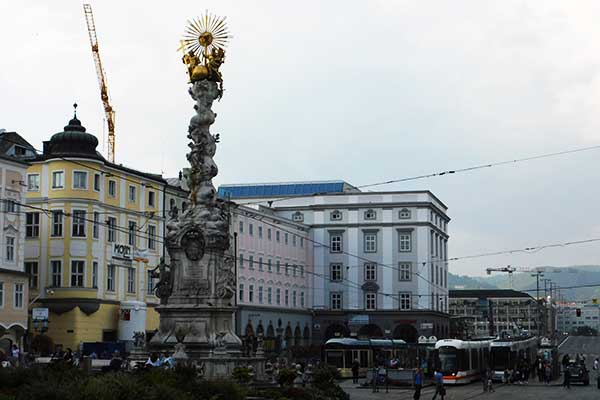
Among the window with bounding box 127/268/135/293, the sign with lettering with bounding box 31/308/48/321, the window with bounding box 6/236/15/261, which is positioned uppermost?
the window with bounding box 6/236/15/261

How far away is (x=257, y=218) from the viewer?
9488 centimetres

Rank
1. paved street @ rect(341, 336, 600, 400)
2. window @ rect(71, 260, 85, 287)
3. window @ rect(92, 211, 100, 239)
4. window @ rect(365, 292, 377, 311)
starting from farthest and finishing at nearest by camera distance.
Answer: window @ rect(365, 292, 377, 311)
window @ rect(92, 211, 100, 239)
window @ rect(71, 260, 85, 287)
paved street @ rect(341, 336, 600, 400)

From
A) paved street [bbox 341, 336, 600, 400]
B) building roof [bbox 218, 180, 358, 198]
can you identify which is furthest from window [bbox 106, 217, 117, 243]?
building roof [bbox 218, 180, 358, 198]

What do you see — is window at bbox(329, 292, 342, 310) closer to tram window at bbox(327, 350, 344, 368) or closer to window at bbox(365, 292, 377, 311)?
window at bbox(365, 292, 377, 311)

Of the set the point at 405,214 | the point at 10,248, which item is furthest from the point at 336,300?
the point at 10,248

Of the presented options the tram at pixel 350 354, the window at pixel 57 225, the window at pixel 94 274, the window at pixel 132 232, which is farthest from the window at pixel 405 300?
the window at pixel 57 225

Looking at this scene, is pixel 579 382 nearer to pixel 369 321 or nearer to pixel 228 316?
pixel 228 316

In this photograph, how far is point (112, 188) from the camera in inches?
2788

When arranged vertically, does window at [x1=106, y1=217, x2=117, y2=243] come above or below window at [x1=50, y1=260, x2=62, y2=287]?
above

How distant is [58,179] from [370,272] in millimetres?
47040

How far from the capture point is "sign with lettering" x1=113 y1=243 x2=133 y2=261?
70.3 metres

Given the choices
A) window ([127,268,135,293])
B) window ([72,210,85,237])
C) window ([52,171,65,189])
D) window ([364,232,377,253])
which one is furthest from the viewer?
window ([364,232,377,253])

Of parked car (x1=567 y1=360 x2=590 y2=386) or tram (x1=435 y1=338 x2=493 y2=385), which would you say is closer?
tram (x1=435 y1=338 x2=493 y2=385)

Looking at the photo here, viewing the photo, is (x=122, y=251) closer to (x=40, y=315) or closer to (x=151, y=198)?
(x=151, y=198)
